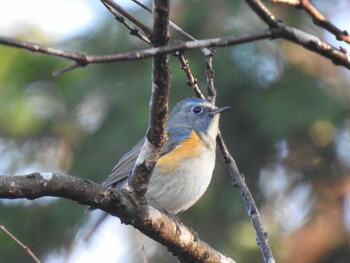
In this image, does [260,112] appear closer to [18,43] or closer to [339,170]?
[339,170]

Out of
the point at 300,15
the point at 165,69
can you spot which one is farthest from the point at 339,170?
the point at 165,69

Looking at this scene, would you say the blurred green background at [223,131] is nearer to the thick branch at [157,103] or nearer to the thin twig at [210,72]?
the thin twig at [210,72]

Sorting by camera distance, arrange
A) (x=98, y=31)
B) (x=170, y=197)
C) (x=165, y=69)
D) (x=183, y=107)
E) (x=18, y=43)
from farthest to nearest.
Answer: (x=98, y=31), (x=183, y=107), (x=170, y=197), (x=165, y=69), (x=18, y=43)

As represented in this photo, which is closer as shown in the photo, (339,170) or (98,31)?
(339,170)

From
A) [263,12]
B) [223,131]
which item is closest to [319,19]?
[263,12]

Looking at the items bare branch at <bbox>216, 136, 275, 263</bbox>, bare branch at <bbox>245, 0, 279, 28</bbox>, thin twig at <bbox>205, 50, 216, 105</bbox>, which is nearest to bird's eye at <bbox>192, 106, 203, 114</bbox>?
thin twig at <bbox>205, 50, 216, 105</bbox>

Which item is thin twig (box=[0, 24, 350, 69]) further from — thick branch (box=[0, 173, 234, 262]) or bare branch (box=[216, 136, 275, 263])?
bare branch (box=[216, 136, 275, 263])

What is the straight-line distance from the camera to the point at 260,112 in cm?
925

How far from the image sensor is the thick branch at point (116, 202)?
11.2 feet

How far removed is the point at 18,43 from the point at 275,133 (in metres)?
6.73

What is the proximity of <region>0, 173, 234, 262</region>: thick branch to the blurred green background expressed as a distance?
4249 millimetres

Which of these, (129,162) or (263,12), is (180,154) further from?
(263,12)

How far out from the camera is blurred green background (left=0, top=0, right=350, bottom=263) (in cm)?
898

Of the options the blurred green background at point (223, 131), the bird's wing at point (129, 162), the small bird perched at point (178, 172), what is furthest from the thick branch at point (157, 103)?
the blurred green background at point (223, 131)
